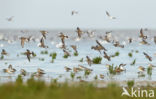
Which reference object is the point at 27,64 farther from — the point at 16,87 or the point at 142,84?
the point at 16,87

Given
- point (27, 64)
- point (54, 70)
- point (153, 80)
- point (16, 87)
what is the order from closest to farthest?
point (16, 87) < point (153, 80) < point (54, 70) < point (27, 64)

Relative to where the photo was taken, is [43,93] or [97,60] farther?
[97,60]

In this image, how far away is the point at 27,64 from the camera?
23500 mm

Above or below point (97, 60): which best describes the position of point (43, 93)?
above

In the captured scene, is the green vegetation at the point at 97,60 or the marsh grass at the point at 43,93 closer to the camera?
the marsh grass at the point at 43,93

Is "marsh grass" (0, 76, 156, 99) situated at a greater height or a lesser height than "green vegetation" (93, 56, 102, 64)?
greater

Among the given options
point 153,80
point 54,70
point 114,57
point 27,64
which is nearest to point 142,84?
point 153,80

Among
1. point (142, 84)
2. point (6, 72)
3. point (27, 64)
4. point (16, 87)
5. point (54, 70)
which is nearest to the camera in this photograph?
point (16, 87)

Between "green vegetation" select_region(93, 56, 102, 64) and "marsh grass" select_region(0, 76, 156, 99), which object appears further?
"green vegetation" select_region(93, 56, 102, 64)

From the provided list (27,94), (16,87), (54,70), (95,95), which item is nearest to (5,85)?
A: (16,87)

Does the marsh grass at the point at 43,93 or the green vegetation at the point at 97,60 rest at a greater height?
the marsh grass at the point at 43,93

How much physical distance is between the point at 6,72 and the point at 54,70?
236 centimetres

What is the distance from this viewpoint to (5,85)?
9.66 metres

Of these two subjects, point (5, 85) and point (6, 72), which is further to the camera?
point (6, 72)
